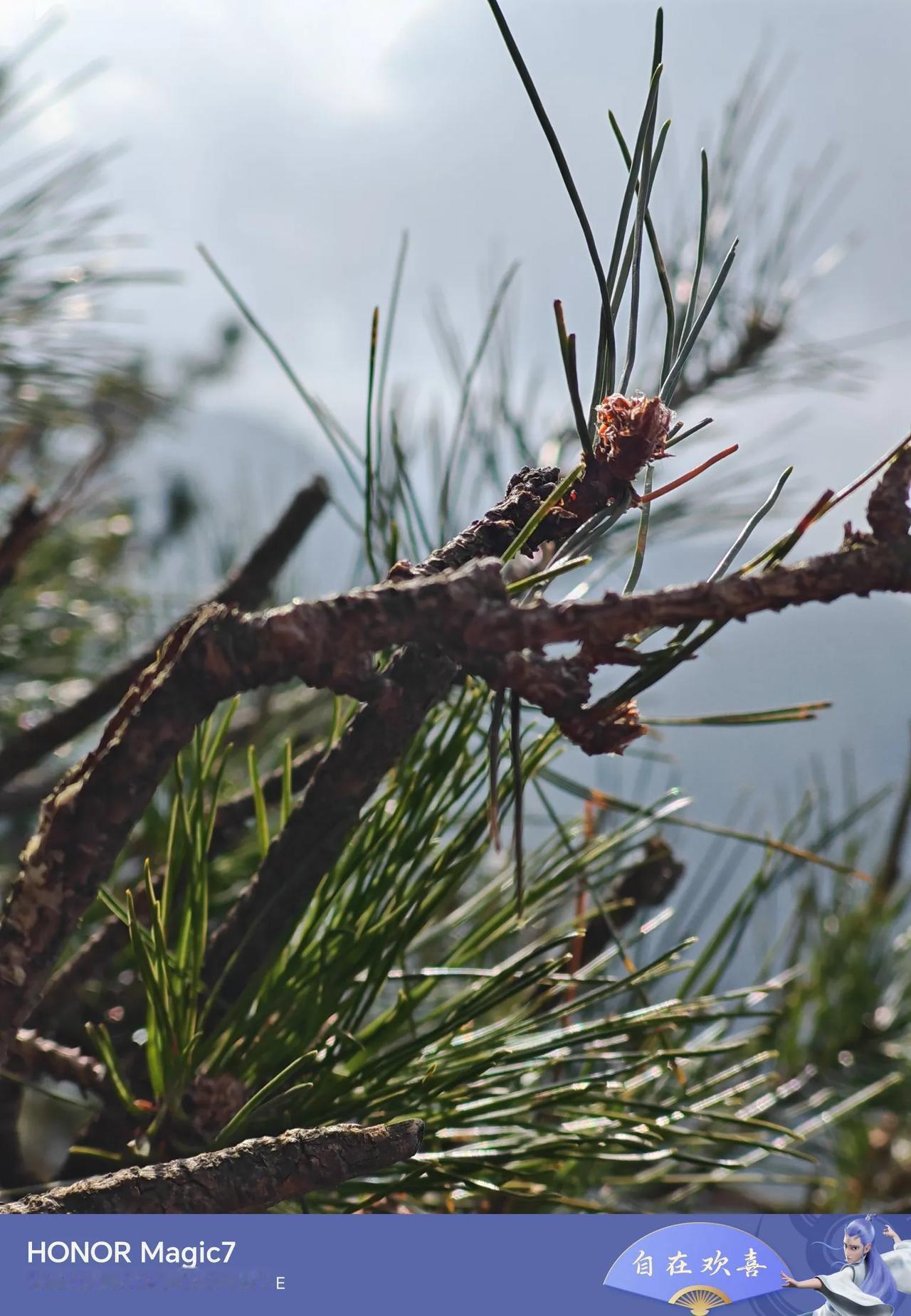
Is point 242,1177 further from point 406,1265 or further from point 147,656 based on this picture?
point 147,656

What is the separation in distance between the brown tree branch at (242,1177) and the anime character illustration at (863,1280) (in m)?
0.05

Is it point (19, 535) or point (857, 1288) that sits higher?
point (19, 535)

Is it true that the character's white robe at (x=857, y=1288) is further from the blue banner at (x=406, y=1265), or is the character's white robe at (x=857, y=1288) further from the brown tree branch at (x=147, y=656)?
the brown tree branch at (x=147, y=656)

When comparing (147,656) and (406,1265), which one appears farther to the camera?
(147,656)

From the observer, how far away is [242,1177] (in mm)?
100

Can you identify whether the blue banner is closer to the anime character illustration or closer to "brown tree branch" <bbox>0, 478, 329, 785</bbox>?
the anime character illustration

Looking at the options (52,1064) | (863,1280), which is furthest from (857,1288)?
(52,1064)

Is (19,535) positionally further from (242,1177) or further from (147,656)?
(242,1177)

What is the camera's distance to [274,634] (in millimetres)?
89

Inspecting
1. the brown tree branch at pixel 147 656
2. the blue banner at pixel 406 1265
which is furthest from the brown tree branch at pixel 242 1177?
the brown tree branch at pixel 147 656

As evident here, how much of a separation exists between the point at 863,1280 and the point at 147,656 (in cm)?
17

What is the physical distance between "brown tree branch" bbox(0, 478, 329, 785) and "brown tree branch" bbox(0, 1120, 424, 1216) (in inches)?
4.7

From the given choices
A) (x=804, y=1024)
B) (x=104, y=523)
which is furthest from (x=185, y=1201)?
(x=104, y=523)

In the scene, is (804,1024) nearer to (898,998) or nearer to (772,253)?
(898,998)
